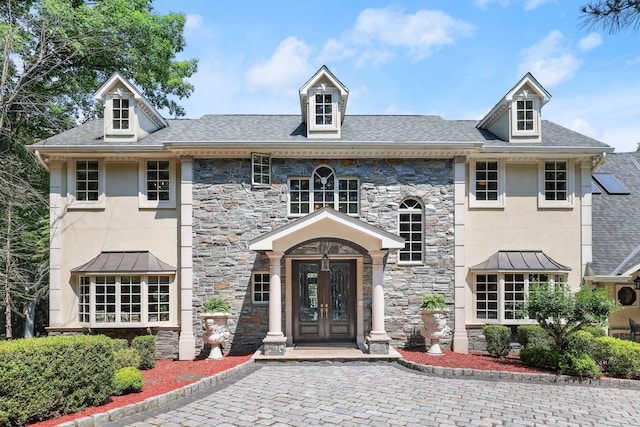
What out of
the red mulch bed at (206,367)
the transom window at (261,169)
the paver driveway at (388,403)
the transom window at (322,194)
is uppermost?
the transom window at (261,169)

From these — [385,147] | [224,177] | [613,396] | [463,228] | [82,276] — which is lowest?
[613,396]

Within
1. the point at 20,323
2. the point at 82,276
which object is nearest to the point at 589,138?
the point at 82,276

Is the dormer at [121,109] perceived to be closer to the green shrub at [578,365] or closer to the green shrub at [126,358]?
the green shrub at [126,358]

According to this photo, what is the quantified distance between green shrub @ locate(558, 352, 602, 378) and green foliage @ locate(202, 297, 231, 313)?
877 cm

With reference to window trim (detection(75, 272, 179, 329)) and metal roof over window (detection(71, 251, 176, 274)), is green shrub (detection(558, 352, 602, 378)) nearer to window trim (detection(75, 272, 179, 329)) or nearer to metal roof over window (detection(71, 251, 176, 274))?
window trim (detection(75, 272, 179, 329))

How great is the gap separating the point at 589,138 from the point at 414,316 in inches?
329

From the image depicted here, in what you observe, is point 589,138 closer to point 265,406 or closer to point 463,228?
point 463,228

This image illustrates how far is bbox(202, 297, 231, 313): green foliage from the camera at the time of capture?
11305 mm

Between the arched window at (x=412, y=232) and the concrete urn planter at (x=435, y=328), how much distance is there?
1.71 meters

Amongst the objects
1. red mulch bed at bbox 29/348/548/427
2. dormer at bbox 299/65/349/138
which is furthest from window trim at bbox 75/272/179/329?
dormer at bbox 299/65/349/138

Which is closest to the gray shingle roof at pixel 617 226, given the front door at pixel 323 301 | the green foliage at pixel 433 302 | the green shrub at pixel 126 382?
the green foliage at pixel 433 302

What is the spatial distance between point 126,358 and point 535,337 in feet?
36.4

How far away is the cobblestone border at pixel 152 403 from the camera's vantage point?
248 inches

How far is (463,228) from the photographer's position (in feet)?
40.1
